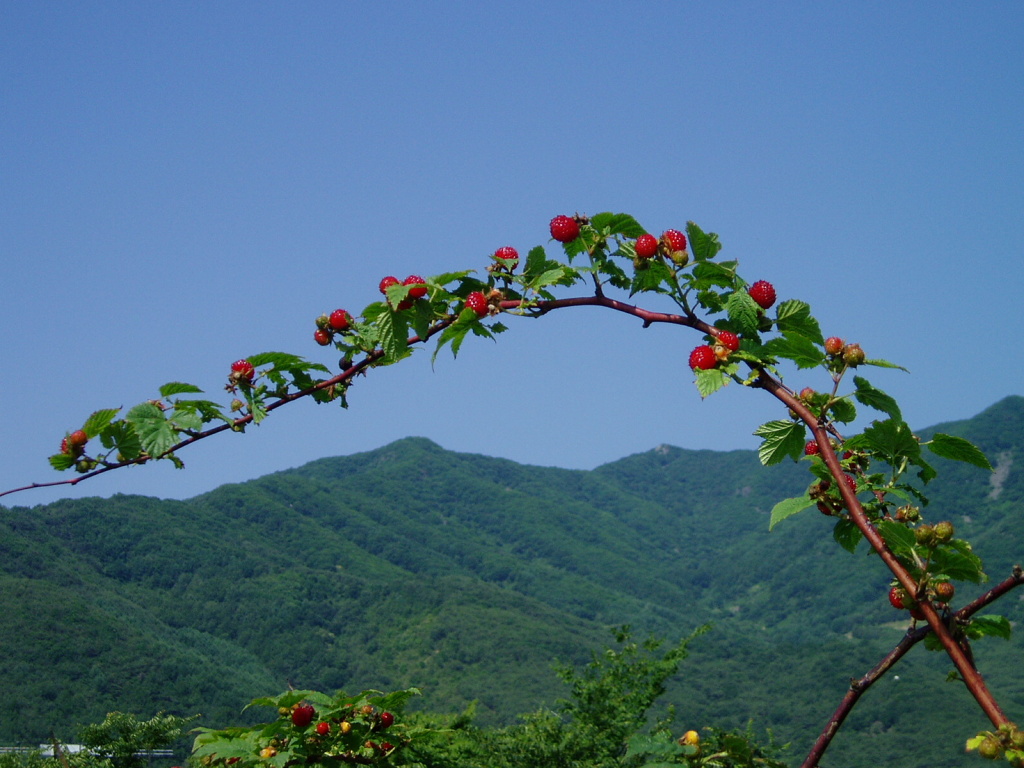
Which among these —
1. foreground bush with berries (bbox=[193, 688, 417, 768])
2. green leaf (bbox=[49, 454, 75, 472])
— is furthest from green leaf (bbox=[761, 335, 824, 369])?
foreground bush with berries (bbox=[193, 688, 417, 768])

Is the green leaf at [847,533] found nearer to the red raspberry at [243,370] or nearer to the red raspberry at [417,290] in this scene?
the red raspberry at [417,290]

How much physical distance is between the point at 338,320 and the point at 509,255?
420mm

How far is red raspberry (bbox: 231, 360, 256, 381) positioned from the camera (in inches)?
75.7

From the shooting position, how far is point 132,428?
179 cm

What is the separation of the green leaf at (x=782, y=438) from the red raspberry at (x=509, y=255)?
53 centimetres

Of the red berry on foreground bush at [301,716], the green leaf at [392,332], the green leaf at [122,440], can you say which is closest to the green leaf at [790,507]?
the green leaf at [392,332]

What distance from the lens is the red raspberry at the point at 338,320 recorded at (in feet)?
6.35

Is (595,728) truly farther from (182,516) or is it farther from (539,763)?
(182,516)

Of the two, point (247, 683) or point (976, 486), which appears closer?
point (247, 683)

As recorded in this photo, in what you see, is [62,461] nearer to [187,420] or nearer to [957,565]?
[187,420]

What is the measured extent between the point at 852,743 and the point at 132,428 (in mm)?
74589

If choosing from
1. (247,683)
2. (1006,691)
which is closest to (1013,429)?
(1006,691)

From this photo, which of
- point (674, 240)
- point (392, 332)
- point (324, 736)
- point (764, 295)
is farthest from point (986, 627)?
point (324, 736)

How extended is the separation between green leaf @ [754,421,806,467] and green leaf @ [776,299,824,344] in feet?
Answer: 0.49
